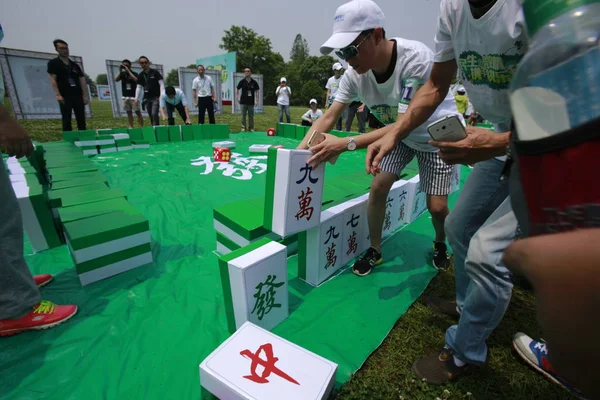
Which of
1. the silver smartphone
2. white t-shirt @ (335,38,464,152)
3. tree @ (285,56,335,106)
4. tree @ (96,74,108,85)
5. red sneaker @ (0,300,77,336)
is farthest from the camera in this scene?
tree @ (96,74,108,85)

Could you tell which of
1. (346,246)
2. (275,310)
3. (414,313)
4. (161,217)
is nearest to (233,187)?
(161,217)

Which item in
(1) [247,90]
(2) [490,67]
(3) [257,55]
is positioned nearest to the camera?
(2) [490,67]

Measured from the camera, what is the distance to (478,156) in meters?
1.01

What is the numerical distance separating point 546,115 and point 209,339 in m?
1.62

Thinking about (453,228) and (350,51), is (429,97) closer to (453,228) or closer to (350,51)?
(350,51)

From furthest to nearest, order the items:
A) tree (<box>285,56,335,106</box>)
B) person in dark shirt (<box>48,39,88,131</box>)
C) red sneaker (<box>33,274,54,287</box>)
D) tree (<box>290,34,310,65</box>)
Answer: tree (<box>290,34,310,65</box>) < tree (<box>285,56,335,106</box>) < person in dark shirt (<box>48,39,88,131</box>) < red sneaker (<box>33,274,54,287</box>)

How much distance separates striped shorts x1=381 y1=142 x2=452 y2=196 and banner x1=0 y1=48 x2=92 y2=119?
35.3 ft

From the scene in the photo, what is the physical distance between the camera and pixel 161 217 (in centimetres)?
288

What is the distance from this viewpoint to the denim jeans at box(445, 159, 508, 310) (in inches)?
48.7

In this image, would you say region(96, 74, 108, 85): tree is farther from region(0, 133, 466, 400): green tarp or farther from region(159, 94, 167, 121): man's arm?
region(0, 133, 466, 400): green tarp

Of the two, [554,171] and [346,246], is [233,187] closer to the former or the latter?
[346,246]

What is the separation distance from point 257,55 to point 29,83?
31.5 m

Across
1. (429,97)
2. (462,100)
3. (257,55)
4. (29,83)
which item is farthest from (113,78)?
(257,55)

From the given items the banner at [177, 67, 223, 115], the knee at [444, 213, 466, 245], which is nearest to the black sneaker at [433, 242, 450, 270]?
the knee at [444, 213, 466, 245]
